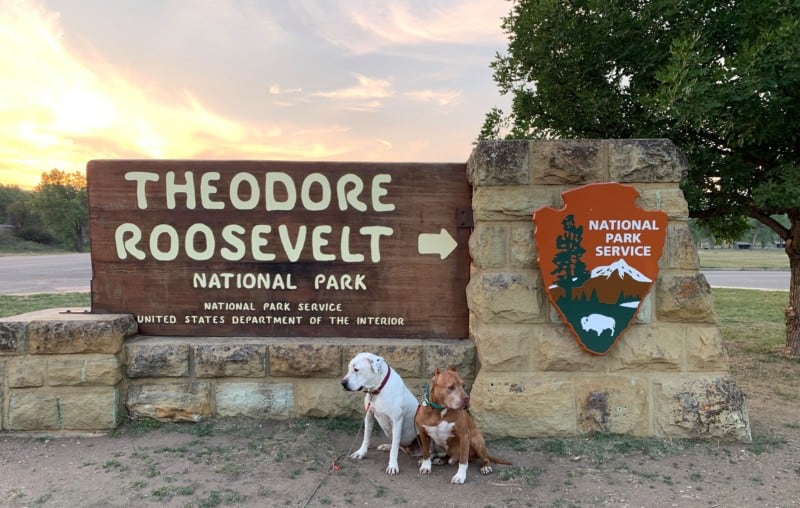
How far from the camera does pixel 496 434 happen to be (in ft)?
12.5

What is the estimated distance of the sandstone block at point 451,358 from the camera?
4023 millimetres

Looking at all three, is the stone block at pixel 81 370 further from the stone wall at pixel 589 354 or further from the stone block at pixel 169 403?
the stone wall at pixel 589 354

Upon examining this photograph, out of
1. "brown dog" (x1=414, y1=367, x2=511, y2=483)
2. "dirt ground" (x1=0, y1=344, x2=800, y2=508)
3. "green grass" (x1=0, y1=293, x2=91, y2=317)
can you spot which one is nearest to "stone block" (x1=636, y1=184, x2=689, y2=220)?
"dirt ground" (x1=0, y1=344, x2=800, y2=508)

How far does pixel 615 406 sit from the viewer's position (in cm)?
380

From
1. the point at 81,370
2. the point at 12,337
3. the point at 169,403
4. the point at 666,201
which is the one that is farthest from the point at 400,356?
the point at 12,337

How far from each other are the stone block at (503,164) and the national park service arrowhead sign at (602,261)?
0.44 metres

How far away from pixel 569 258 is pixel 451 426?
4.97 ft

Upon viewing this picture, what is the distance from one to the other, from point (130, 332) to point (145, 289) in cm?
37

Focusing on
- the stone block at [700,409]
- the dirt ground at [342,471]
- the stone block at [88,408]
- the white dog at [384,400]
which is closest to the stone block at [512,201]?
the white dog at [384,400]

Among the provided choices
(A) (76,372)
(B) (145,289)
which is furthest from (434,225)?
(A) (76,372)

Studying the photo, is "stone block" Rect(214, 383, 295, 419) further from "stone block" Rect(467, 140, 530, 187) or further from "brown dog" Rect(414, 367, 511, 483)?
"stone block" Rect(467, 140, 530, 187)

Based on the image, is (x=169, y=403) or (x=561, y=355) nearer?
(x=561, y=355)

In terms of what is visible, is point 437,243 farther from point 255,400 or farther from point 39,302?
point 39,302

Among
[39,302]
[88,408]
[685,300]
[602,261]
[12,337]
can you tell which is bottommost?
[88,408]
